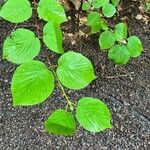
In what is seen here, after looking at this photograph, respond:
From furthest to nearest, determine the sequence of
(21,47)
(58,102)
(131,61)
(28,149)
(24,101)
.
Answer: (131,61) < (58,102) < (28,149) < (21,47) < (24,101)

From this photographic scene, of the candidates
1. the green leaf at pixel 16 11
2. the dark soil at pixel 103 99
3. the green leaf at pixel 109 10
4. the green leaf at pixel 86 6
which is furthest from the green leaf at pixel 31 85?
the green leaf at pixel 86 6

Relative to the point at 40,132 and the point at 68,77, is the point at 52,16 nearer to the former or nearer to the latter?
the point at 68,77

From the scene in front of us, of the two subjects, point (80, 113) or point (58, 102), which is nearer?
point (80, 113)

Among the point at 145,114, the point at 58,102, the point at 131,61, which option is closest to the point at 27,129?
the point at 58,102

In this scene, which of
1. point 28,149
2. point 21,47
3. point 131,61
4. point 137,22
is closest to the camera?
point 21,47

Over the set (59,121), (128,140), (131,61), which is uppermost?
(59,121)

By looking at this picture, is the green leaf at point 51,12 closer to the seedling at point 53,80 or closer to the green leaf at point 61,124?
the seedling at point 53,80

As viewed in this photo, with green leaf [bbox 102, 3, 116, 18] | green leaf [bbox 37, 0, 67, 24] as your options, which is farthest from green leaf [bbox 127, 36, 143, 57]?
green leaf [bbox 37, 0, 67, 24]

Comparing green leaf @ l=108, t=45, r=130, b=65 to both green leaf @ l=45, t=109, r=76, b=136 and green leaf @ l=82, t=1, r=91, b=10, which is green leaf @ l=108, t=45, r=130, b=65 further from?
green leaf @ l=45, t=109, r=76, b=136
